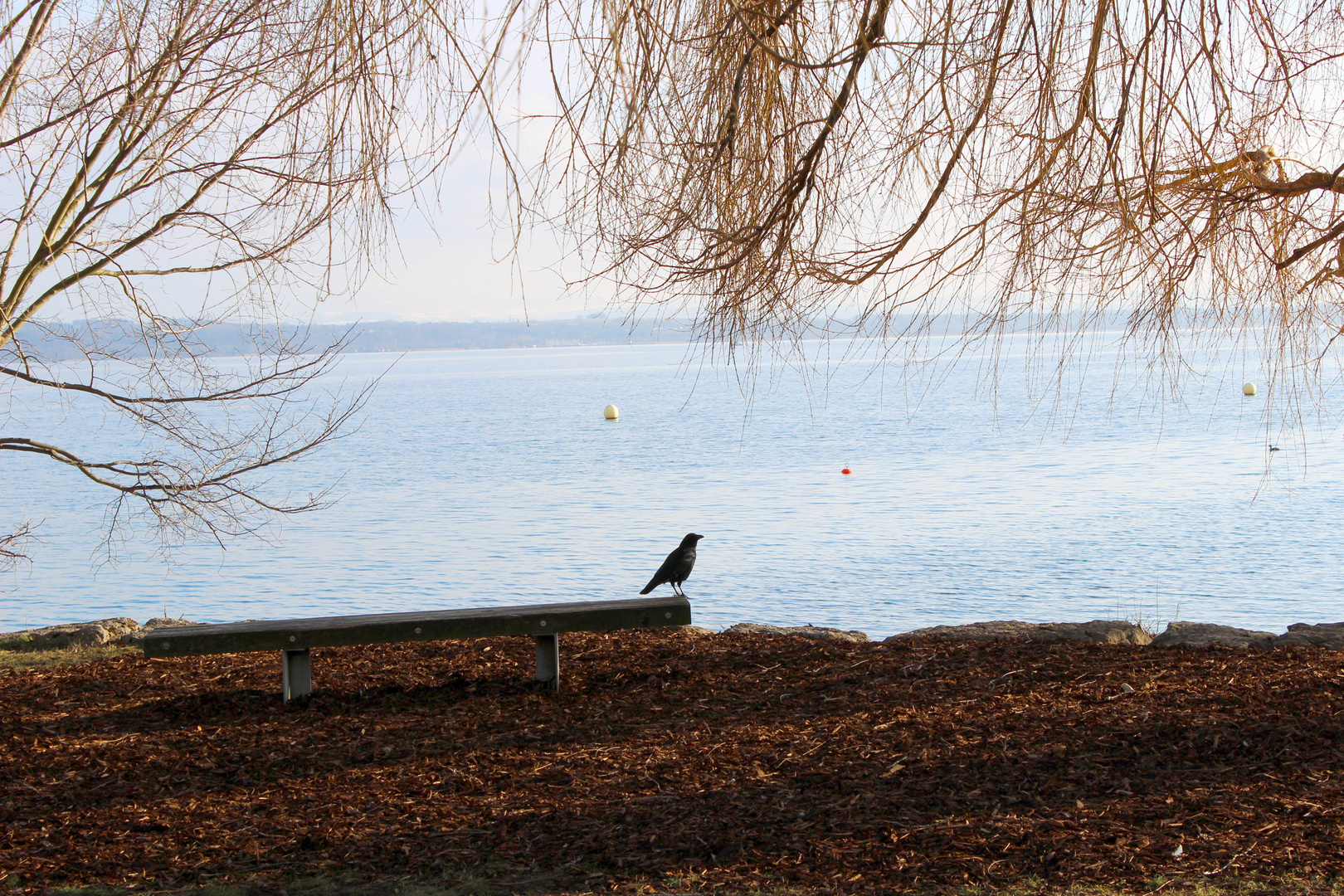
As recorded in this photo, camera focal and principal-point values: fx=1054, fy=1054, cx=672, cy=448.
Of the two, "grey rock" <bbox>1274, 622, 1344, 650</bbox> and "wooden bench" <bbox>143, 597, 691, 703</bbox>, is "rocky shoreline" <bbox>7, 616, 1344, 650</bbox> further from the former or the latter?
"wooden bench" <bbox>143, 597, 691, 703</bbox>

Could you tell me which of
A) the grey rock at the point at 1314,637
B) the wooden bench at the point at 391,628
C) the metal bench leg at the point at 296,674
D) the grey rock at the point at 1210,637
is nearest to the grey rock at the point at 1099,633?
the grey rock at the point at 1210,637

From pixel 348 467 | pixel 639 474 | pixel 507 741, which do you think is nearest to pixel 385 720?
pixel 507 741

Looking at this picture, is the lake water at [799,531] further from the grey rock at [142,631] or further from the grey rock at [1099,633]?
the grey rock at [142,631]

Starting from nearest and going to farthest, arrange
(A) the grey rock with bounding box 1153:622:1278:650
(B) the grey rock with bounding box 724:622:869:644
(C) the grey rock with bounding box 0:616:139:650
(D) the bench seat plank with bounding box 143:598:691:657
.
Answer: (D) the bench seat plank with bounding box 143:598:691:657
(A) the grey rock with bounding box 1153:622:1278:650
(B) the grey rock with bounding box 724:622:869:644
(C) the grey rock with bounding box 0:616:139:650

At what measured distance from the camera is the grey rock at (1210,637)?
561 centimetres

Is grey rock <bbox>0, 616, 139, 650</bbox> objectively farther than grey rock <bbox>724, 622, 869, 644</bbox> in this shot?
Yes

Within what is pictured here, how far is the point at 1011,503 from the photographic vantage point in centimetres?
2011

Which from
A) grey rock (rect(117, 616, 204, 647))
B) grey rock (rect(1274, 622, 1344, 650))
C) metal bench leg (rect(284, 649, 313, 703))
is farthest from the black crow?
grey rock (rect(1274, 622, 1344, 650))

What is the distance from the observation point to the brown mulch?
3117 mm

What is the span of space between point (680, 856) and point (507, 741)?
1372mm

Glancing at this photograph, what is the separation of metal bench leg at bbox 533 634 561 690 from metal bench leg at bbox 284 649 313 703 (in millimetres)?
1079

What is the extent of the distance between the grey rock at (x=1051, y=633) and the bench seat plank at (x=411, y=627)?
1.87 m

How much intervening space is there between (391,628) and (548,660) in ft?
2.67

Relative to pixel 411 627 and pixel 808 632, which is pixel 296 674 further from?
pixel 808 632
